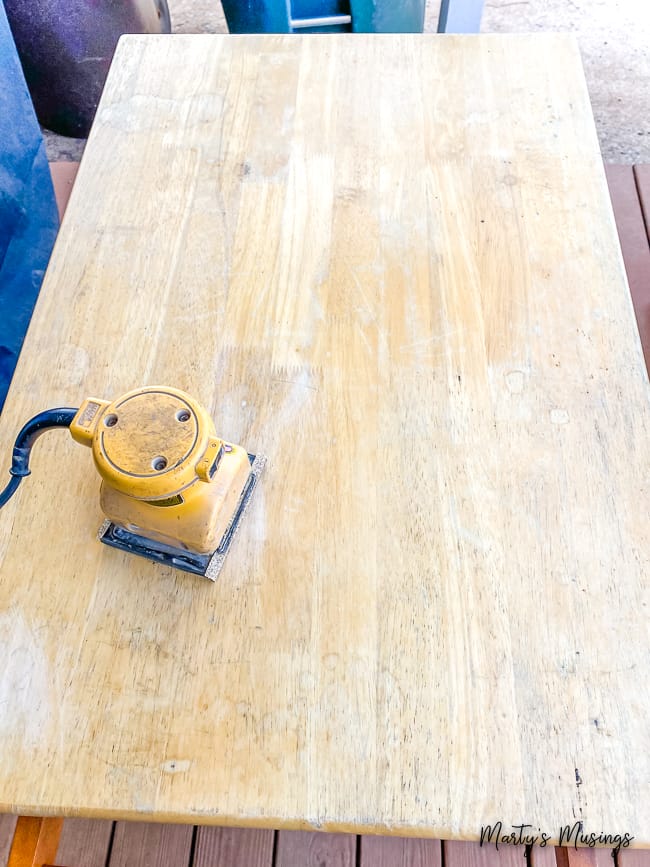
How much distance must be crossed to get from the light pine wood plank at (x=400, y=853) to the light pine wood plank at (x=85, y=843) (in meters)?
0.45

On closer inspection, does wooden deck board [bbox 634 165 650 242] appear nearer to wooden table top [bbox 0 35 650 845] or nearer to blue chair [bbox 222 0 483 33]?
wooden table top [bbox 0 35 650 845]

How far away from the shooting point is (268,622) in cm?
79

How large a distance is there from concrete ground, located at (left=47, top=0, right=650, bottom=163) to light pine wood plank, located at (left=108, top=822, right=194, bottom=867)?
198 cm

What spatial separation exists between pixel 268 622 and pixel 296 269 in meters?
0.52

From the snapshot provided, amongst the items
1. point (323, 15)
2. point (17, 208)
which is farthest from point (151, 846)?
point (323, 15)

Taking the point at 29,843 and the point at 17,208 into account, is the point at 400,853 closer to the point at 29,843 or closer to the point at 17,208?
the point at 29,843

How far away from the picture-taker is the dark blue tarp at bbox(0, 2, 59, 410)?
4.77 ft

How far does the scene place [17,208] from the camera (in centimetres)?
151

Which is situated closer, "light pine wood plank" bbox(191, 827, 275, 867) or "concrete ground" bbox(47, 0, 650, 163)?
"light pine wood plank" bbox(191, 827, 275, 867)

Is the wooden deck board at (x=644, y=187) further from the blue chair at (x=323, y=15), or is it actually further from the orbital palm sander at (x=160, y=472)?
the orbital palm sander at (x=160, y=472)

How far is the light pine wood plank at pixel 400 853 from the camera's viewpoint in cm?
121

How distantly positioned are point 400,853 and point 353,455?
2.53 ft

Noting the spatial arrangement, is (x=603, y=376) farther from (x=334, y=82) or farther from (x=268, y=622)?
(x=334, y=82)

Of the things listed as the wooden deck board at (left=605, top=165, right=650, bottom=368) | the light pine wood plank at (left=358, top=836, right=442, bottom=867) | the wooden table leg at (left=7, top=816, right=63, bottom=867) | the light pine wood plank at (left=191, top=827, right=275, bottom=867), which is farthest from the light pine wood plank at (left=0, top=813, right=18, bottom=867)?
the wooden deck board at (left=605, top=165, right=650, bottom=368)
